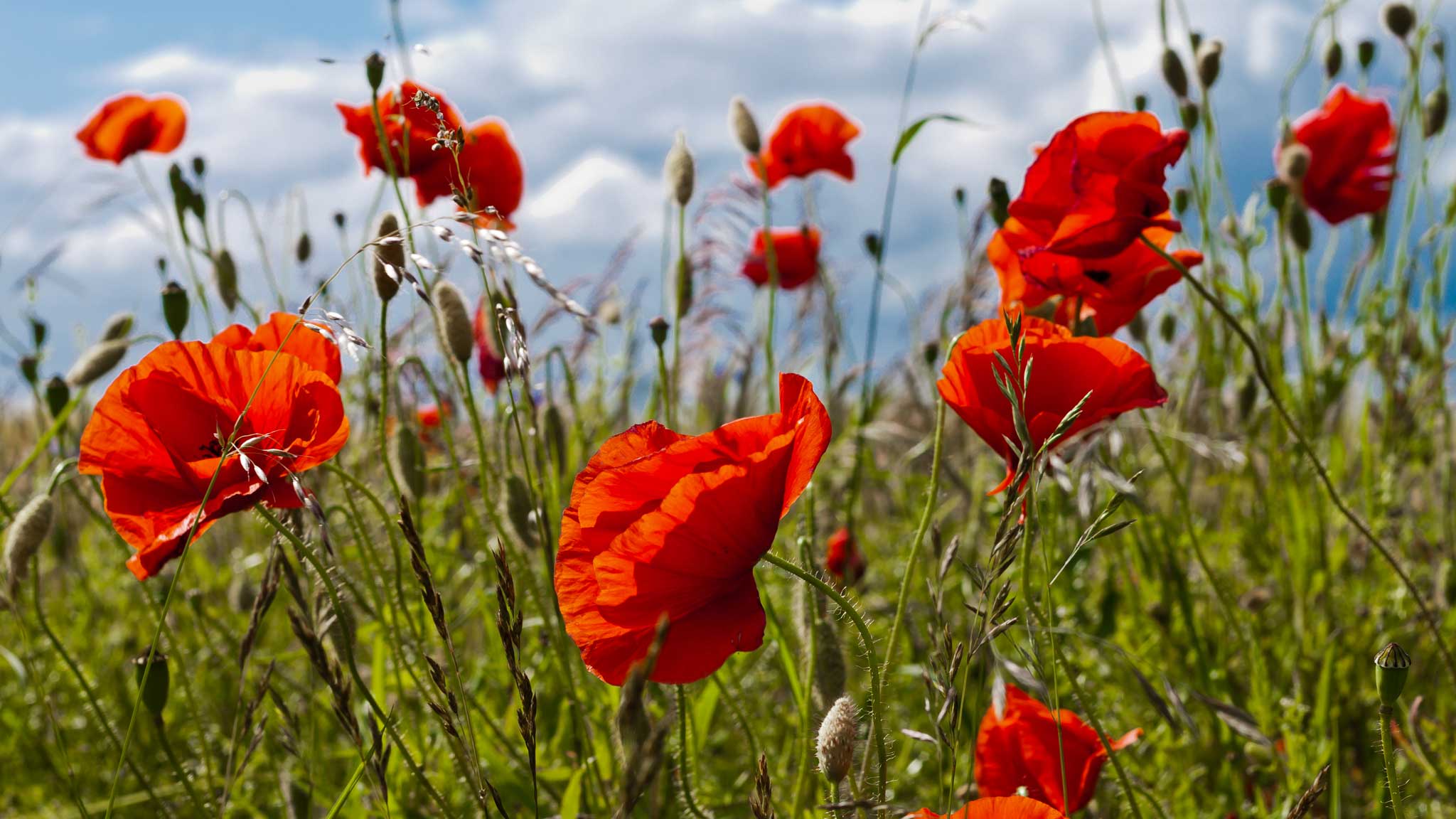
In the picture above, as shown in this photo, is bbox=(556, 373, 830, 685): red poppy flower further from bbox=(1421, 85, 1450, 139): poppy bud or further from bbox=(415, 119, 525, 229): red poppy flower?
bbox=(1421, 85, 1450, 139): poppy bud

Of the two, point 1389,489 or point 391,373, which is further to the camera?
point 1389,489

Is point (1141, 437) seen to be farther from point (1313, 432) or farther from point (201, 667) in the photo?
point (201, 667)

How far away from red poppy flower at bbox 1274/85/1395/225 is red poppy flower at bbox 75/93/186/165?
227 centimetres

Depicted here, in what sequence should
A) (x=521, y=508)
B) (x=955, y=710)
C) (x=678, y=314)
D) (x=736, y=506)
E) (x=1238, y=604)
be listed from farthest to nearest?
(x=1238, y=604), (x=678, y=314), (x=521, y=508), (x=955, y=710), (x=736, y=506)

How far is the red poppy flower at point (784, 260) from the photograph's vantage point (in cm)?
309

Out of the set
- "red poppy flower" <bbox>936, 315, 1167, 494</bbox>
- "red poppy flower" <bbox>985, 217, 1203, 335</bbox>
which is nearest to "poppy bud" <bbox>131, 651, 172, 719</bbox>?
"red poppy flower" <bbox>936, 315, 1167, 494</bbox>

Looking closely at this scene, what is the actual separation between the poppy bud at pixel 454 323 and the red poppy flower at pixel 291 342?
163 mm

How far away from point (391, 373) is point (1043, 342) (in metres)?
1.02

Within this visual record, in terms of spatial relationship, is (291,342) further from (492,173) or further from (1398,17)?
(1398,17)

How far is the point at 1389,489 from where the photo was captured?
2232 millimetres

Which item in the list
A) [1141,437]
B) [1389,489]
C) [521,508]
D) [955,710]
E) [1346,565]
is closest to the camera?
[955,710]

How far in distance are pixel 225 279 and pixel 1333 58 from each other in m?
2.12

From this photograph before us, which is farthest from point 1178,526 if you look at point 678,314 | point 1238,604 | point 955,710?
point 955,710

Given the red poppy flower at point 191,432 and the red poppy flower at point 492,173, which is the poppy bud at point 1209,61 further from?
the red poppy flower at point 191,432
